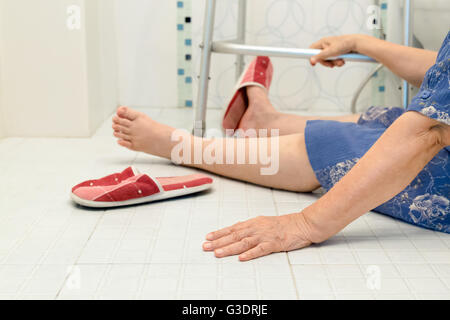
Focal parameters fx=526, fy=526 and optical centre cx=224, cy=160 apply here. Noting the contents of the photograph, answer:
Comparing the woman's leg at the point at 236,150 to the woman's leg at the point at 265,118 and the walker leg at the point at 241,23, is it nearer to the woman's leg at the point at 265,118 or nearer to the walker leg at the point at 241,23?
the woman's leg at the point at 265,118

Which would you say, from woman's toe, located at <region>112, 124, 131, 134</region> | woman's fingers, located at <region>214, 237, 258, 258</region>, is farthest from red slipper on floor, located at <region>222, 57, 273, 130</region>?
woman's fingers, located at <region>214, 237, 258, 258</region>

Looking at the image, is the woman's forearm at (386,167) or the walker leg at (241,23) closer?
the woman's forearm at (386,167)

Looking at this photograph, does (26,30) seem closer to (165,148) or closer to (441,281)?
(165,148)

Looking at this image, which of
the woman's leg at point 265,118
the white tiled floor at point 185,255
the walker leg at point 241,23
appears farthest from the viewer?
the walker leg at point 241,23

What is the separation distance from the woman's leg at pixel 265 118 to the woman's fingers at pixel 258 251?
Result: 0.50 m

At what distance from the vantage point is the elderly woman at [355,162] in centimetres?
69

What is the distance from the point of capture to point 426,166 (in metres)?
0.80

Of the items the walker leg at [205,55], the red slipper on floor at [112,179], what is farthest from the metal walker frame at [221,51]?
the red slipper on floor at [112,179]

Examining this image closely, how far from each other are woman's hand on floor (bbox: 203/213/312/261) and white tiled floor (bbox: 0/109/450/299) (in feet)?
0.04

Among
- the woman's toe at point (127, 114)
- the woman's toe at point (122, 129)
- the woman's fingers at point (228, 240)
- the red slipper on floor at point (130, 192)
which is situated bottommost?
the woman's fingers at point (228, 240)

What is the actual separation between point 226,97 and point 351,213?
108 centimetres

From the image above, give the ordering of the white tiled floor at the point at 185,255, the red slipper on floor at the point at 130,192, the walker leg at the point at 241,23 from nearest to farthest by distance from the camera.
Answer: the white tiled floor at the point at 185,255 → the red slipper on floor at the point at 130,192 → the walker leg at the point at 241,23

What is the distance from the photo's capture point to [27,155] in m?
1.23

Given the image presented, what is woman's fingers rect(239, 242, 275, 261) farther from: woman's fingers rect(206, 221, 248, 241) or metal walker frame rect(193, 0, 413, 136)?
metal walker frame rect(193, 0, 413, 136)
